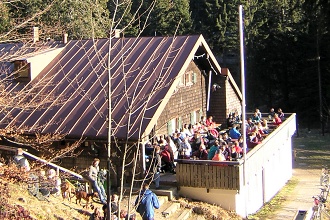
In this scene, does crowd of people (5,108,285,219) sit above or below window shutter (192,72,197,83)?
below

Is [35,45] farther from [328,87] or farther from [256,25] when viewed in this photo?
[256,25]

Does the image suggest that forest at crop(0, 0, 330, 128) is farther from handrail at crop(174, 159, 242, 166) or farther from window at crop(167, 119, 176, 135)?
handrail at crop(174, 159, 242, 166)

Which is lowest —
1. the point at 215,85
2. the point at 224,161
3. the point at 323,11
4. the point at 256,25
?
the point at 224,161

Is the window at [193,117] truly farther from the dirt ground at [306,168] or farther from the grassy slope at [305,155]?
the dirt ground at [306,168]

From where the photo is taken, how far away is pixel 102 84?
16.1 m

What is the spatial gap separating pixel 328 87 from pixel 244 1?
15.0 meters

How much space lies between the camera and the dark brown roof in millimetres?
16125

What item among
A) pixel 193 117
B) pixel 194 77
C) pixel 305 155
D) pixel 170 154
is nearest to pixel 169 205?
pixel 170 154

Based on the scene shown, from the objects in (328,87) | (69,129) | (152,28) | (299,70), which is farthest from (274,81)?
(69,129)

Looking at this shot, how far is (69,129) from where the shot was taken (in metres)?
16.7

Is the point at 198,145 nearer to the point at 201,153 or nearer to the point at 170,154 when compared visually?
the point at 201,153

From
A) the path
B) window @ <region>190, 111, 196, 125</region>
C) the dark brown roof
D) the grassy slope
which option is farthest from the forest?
the dark brown roof

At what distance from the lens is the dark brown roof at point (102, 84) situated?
1612 cm

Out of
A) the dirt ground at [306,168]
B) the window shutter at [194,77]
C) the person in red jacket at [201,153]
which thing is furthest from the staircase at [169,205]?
the window shutter at [194,77]
